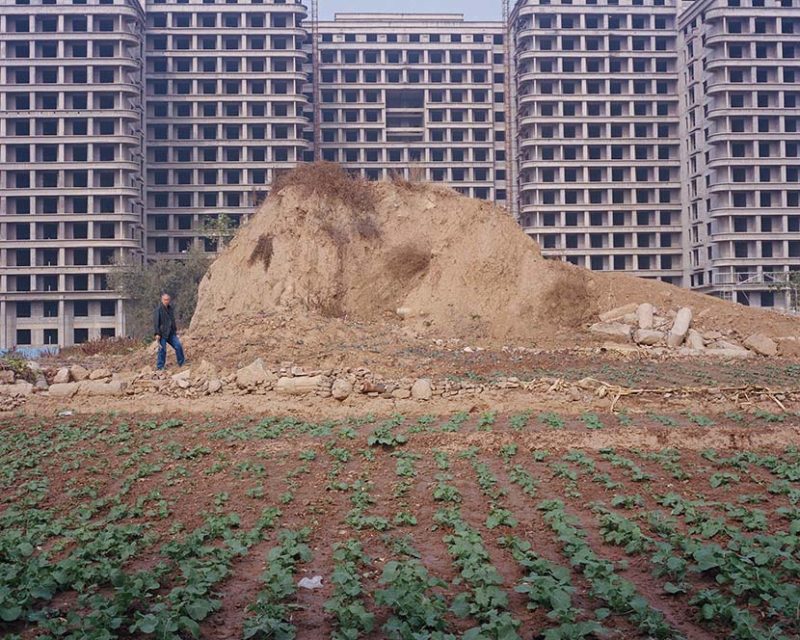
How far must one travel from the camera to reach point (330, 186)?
30922mm

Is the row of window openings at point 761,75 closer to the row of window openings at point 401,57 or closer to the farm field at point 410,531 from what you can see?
the row of window openings at point 401,57

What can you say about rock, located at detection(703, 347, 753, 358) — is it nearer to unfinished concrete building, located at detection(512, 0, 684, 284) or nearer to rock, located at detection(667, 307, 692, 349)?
rock, located at detection(667, 307, 692, 349)

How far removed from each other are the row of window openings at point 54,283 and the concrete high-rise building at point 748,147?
5812 cm

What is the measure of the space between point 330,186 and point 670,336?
45.9 feet

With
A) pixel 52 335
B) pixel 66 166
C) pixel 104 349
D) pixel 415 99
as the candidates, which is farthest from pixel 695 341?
pixel 415 99

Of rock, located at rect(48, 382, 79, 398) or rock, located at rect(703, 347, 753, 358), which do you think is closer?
rock, located at rect(48, 382, 79, 398)

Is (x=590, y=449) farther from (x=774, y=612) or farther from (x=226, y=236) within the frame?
(x=226, y=236)

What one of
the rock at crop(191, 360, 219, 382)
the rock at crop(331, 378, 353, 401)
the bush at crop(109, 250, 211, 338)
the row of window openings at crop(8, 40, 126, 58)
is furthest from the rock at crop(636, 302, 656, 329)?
the row of window openings at crop(8, 40, 126, 58)

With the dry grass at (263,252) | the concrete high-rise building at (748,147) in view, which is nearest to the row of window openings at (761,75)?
the concrete high-rise building at (748,147)

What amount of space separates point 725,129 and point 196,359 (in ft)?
229

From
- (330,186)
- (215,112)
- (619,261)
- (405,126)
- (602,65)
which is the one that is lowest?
(330,186)

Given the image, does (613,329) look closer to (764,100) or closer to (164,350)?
(164,350)

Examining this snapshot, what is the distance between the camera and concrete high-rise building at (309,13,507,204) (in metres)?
88.8

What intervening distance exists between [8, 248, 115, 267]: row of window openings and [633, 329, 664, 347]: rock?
5688 cm
